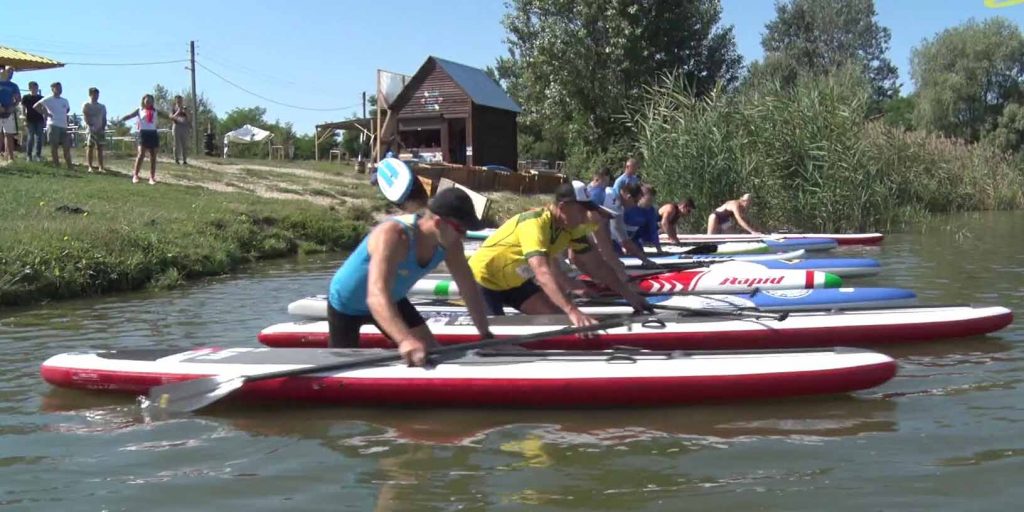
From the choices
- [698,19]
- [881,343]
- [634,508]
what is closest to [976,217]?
[698,19]

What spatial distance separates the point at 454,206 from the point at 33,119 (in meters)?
14.3

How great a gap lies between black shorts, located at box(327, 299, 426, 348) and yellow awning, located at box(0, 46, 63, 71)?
1575 centimetres

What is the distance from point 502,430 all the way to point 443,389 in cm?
46

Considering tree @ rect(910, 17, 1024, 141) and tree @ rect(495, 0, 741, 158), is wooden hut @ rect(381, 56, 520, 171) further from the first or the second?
tree @ rect(910, 17, 1024, 141)

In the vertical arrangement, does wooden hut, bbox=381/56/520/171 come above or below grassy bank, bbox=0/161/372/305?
above

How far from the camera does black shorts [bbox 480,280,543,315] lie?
6930 mm

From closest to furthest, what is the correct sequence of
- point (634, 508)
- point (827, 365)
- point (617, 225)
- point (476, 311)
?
point (634, 508) → point (827, 365) → point (476, 311) → point (617, 225)

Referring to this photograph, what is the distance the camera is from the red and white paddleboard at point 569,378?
511 cm

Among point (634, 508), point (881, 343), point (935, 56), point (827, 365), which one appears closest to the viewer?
point (634, 508)

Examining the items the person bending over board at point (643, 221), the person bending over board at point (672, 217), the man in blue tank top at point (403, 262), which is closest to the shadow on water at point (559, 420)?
the man in blue tank top at point (403, 262)

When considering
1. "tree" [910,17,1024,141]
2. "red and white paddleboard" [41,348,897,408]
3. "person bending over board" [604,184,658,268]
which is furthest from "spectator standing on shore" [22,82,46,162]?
"tree" [910,17,1024,141]

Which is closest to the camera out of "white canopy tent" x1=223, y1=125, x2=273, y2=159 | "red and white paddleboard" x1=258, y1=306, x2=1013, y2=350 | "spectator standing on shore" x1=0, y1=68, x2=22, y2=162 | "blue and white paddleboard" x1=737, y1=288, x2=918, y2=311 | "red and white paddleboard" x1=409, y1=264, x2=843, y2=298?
"red and white paddleboard" x1=258, y1=306, x2=1013, y2=350

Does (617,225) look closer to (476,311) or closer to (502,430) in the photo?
(476,311)

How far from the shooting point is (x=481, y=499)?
392cm
